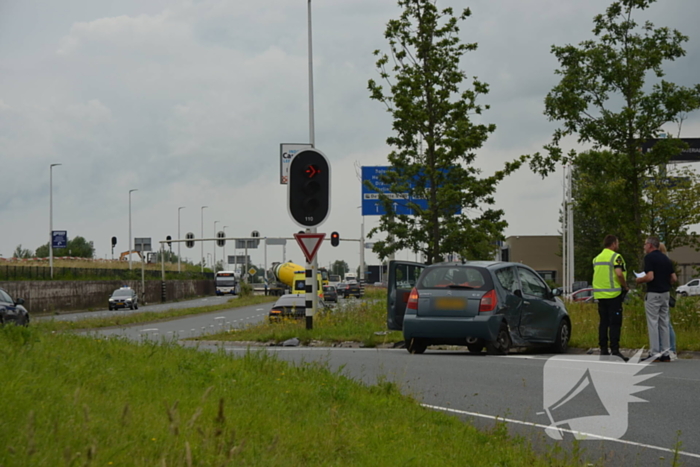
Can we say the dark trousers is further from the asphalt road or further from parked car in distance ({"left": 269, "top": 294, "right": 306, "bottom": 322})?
parked car in distance ({"left": 269, "top": 294, "right": 306, "bottom": 322})

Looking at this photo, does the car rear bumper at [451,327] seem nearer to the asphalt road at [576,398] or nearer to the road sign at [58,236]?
the asphalt road at [576,398]

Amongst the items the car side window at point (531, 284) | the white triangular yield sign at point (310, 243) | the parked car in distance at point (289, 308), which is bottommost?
the parked car in distance at point (289, 308)

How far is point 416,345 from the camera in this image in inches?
634

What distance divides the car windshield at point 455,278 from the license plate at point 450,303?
232mm

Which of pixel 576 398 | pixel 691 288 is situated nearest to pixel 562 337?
pixel 576 398

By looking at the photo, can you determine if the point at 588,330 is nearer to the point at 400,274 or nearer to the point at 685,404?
the point at 400,274

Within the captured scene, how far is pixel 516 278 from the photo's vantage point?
1584cm

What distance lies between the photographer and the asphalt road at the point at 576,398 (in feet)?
24.7

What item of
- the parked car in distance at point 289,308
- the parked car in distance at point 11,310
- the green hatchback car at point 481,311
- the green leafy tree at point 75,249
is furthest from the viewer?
the green leafy tree at point 75,249

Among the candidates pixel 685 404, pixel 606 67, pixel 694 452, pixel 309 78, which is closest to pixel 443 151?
pixel 309 78

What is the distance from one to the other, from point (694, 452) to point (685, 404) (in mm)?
2261

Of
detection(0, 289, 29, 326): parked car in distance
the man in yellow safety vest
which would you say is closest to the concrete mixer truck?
detection(0, 289, 29, 326): parked car in distance

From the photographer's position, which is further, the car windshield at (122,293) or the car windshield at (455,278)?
the car windshield at (122,293)

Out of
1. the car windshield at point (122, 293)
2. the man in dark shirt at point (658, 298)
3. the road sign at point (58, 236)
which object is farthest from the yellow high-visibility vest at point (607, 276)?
the road sign at point (58, 236)
